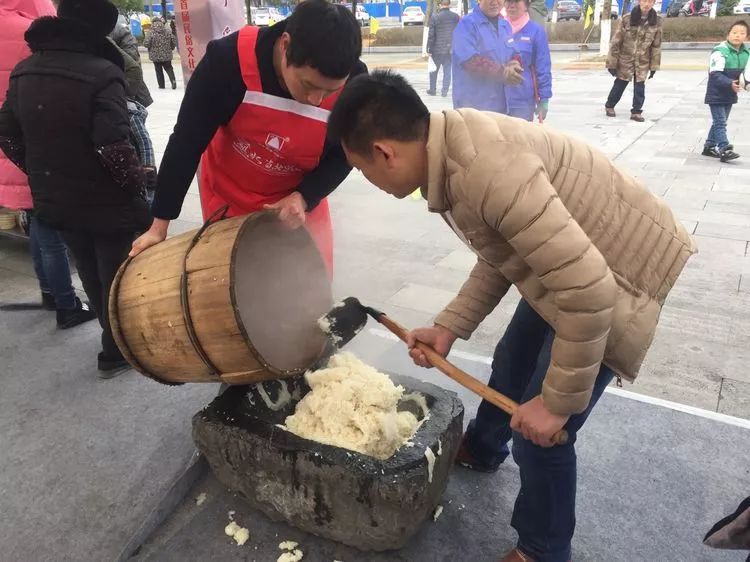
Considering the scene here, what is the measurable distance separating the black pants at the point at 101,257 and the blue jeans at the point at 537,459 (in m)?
2.14

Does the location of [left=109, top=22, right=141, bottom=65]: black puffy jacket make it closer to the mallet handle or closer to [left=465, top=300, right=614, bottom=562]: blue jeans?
the mallet handle

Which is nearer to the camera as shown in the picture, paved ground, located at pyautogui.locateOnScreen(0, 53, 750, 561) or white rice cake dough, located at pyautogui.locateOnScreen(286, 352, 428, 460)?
white rice cake dough, located at pyautogui.locateOnScreen(286, 352, 428, 460)

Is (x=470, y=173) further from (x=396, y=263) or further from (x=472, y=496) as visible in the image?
(x=396, y=263)

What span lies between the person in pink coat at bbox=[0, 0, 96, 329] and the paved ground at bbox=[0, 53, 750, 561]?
0.52 feet

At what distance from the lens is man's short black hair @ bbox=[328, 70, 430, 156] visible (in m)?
1.54

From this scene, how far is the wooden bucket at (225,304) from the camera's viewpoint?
1.84m

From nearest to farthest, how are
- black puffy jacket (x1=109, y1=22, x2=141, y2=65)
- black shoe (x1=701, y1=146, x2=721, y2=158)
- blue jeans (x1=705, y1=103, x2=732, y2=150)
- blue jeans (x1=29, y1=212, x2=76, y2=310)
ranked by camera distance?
1. blue jeans (x1=29, y1=212, x2=76, y2=310)
2. black puffy jacket (x1=109, y1=22, x2=141, y2=65)
3. blue jeans (x1=705, y1=103, x2=732, y2=150)
4. black shoe (x1=701, y1=146, x2=721, y2=158)

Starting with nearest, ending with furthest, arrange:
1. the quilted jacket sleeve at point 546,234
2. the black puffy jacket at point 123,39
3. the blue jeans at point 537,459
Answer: the quilted jacket sleeve at point 546,234 → the blue jeans at point 537,459 → the black puffy jacket at point 123,39

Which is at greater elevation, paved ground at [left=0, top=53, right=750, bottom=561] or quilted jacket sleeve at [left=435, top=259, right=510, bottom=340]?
quilted jacket sleeve at [left=435, top=259, right=510, bottom=340]

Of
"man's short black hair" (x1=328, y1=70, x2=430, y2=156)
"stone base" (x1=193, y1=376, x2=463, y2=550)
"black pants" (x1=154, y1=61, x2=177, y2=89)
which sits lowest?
"stone base" (x1=193, y1=376, x2=463, y2=550)

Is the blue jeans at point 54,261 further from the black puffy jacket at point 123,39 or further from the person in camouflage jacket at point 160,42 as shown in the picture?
the person in camouflage jacket at point 160,42

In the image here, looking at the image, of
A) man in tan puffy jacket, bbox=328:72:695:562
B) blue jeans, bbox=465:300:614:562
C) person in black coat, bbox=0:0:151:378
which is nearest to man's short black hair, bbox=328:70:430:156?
man in tan puffy jacket, bbox=328:72:695:562

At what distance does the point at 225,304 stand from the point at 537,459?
1135 millimetres

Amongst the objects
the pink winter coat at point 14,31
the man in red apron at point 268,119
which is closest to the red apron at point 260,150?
the man in red apron at point 268,119
